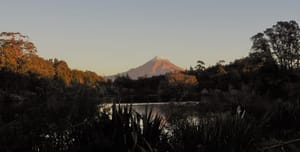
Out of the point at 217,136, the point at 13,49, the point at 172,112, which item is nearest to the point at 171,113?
the point at 172,112

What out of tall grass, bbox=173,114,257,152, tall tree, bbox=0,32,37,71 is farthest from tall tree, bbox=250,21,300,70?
tall grass, bbox=173,114,257,152

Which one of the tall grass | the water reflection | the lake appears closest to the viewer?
the tall grass

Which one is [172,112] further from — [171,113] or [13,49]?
[13,49]

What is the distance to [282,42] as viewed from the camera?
44.6 meters

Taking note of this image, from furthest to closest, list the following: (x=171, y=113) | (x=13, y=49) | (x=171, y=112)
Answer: (x=13, y=49)
(x=171, y=112)
(x=171, y=113)

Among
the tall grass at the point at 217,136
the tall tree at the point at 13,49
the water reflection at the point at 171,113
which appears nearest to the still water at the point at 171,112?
the water reflection at the point at 171,113

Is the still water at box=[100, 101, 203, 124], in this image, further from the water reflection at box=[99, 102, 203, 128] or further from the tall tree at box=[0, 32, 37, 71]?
the tall tree at box=[0, 32, 37, 71]

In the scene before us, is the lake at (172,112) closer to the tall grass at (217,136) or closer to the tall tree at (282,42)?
the tall grass at (217,136)

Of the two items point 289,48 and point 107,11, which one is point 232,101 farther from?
point 289,48

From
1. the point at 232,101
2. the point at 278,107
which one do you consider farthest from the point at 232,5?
the point at 278,107

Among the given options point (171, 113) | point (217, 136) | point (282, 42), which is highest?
point (282, 42)

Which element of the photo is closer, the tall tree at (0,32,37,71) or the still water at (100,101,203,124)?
the still water at (100,101,203,124)

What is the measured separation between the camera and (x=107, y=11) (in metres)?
16.2

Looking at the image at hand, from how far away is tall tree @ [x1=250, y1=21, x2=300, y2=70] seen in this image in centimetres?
4347
